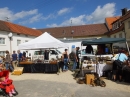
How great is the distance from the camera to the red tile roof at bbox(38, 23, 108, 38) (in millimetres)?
42375

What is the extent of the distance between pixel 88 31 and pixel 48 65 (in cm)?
3264

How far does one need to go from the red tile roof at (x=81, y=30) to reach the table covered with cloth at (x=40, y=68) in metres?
30.2

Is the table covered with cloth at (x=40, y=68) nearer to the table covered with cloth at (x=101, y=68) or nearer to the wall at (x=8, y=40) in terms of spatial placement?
the table covered with cloth at (x=101, y=68)

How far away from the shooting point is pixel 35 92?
23.5ft

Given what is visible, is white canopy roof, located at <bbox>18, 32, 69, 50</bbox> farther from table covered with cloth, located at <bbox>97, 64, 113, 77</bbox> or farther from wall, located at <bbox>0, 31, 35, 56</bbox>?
wall, located at <bbox>0, 31, 35, 56</bbox>

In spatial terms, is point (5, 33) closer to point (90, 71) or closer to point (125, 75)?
point (90, 71)

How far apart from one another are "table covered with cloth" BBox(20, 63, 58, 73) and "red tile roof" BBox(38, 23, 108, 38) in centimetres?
3022

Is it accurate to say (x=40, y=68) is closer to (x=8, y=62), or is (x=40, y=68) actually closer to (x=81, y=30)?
(x=8, y=62)

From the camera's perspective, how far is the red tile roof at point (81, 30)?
42.4 meters

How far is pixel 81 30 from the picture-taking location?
45344 mm

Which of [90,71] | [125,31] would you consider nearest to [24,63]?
[90,71]

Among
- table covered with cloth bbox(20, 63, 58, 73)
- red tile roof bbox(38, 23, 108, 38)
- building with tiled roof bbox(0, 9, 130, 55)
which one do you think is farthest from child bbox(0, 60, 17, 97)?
red tile roof bbox(38, 23, 108, 38)

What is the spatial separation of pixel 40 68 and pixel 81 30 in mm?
33882

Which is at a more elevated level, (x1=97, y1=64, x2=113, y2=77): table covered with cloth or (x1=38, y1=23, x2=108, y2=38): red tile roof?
(x1=38, y1=23, x2=108, y2=38): red tile roof
